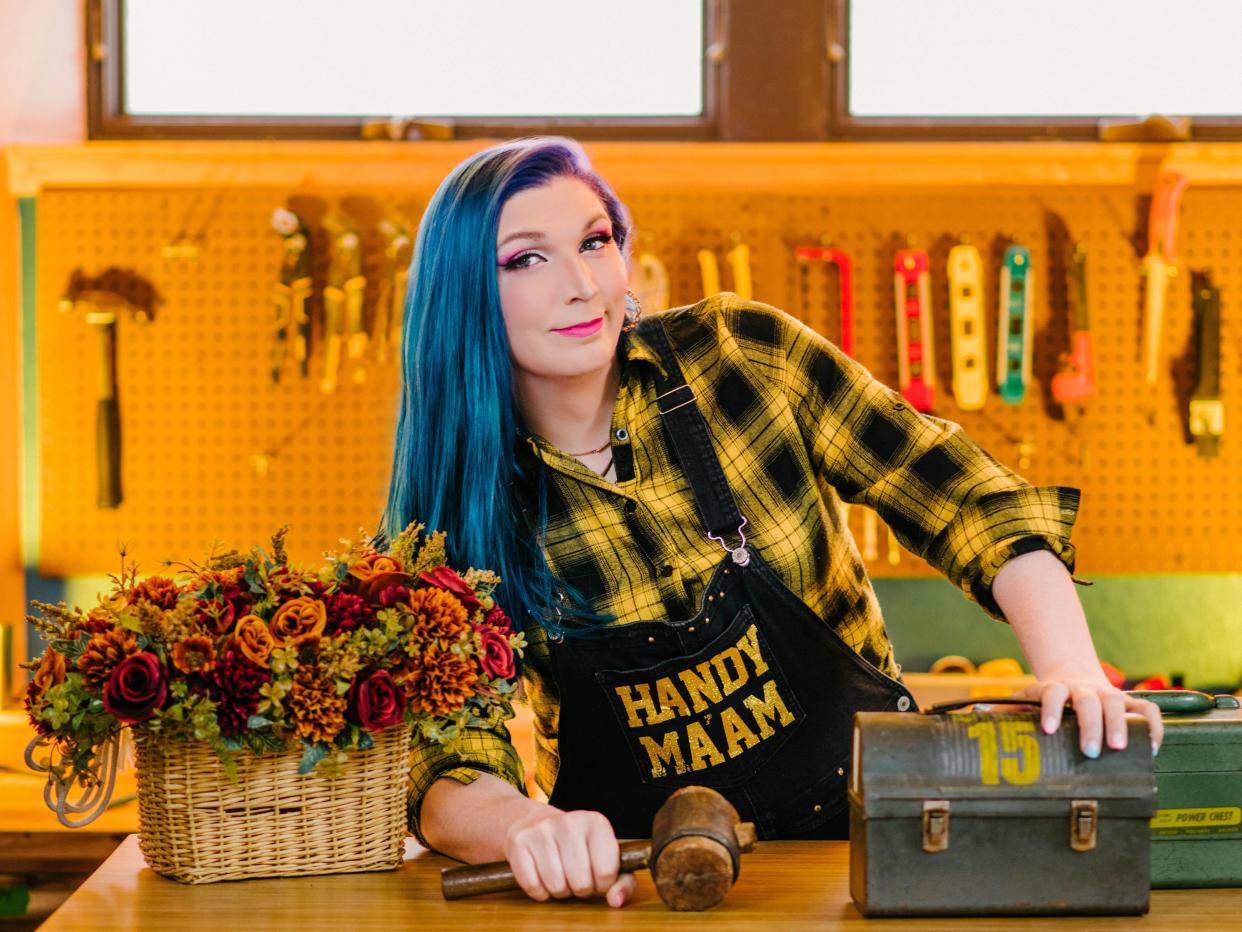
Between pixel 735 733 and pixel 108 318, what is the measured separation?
2136mm

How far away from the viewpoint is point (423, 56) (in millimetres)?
3549

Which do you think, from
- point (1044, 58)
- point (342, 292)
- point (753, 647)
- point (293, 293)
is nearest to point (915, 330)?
point (1044, 58)

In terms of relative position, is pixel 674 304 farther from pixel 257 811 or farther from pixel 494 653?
pixel 257 811

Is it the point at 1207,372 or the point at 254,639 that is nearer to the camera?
the point at 254,639

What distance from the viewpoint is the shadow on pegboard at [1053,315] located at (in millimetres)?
3379

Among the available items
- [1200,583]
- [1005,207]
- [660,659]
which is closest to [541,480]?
[660,659]

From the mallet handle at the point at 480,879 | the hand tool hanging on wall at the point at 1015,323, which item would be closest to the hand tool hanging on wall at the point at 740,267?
the hand tool hanging on wall at the point at 1015,323

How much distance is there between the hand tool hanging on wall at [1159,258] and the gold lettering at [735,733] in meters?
1.94

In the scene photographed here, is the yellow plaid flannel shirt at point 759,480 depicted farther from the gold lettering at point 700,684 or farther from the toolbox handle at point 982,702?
the toolbox handle at point 982,702

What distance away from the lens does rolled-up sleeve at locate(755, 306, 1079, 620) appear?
5.44 feet

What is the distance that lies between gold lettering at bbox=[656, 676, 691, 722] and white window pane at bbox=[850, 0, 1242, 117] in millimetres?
2137

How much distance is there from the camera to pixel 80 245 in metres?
3.39

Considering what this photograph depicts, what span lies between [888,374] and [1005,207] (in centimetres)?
46

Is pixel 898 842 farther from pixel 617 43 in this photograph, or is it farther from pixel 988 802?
pixel 617 43
